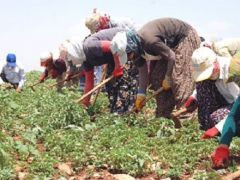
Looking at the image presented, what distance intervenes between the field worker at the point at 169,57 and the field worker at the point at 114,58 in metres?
0.25

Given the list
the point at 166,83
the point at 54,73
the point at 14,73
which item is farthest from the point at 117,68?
the point at 14,73

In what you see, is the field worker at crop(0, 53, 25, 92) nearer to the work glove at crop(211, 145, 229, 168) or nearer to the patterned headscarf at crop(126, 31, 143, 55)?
the patterned headscarf at crop(126, 31, 143, 55)

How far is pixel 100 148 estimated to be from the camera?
17.1 feet

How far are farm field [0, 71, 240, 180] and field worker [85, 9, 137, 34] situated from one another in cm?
110

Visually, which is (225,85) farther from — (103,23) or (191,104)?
(103,23)

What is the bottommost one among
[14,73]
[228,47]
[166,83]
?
[14,73]

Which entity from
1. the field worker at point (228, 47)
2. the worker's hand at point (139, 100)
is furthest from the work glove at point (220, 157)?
the worker's hand at point (139, 100)

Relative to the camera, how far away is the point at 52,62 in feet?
38.3

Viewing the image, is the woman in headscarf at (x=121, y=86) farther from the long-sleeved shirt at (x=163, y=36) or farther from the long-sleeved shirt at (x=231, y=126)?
the long-sleeved shirt at (x=231, y=126)

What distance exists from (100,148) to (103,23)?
8.49 feet

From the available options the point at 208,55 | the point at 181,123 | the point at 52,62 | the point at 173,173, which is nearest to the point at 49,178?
the point at 173,173

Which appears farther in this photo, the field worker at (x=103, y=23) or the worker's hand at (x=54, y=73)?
the worker's hand at (x=54, y=73)

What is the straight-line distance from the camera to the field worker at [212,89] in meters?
5.16

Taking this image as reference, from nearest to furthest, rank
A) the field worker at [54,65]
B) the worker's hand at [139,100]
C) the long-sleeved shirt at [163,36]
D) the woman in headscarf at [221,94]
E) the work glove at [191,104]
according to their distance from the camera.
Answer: the woman in headscarf at [221,94]
the work glove at [191,104]
the long-sleeved shirt at [163,36]
the worker's hand at [139,100]
the field worker at [54,65]
